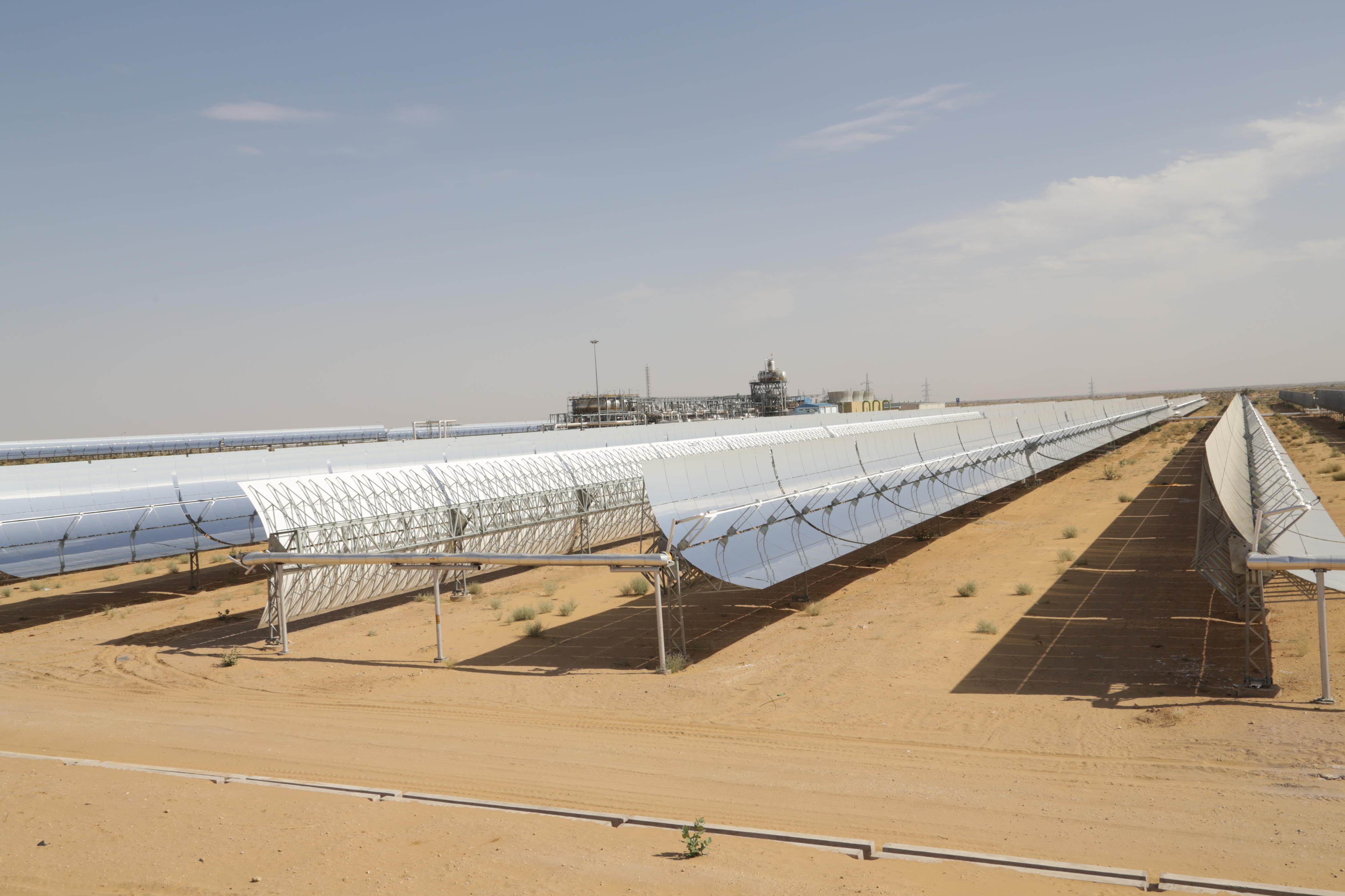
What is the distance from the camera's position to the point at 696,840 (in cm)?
632

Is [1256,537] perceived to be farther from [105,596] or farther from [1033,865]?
[105,596]

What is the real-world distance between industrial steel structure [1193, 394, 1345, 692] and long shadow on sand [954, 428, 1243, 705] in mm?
494

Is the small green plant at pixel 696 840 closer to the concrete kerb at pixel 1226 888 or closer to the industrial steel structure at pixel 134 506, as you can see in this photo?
the concrete kerb at pixel 1226 888

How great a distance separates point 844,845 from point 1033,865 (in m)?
1.26

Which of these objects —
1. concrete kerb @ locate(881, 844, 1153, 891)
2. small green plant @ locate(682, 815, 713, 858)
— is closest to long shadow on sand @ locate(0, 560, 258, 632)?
small green plant @ locate(682, 815, 713, 858)

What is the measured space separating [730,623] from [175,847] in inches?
377

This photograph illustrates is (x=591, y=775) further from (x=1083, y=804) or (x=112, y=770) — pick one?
(x=112, y=770)

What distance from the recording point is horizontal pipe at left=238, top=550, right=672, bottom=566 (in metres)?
11.5

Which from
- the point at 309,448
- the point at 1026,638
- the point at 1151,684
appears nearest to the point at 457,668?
the point at 1026,638

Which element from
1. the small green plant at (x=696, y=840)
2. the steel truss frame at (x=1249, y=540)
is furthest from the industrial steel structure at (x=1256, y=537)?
the small green plant at (x=696, y=840)

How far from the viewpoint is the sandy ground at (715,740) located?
6.25m

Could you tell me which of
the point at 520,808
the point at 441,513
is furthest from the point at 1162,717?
the point at 441,513

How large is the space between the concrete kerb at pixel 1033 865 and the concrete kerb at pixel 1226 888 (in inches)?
4.8

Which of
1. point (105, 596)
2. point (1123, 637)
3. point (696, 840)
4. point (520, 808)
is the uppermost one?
point (696, 840)
